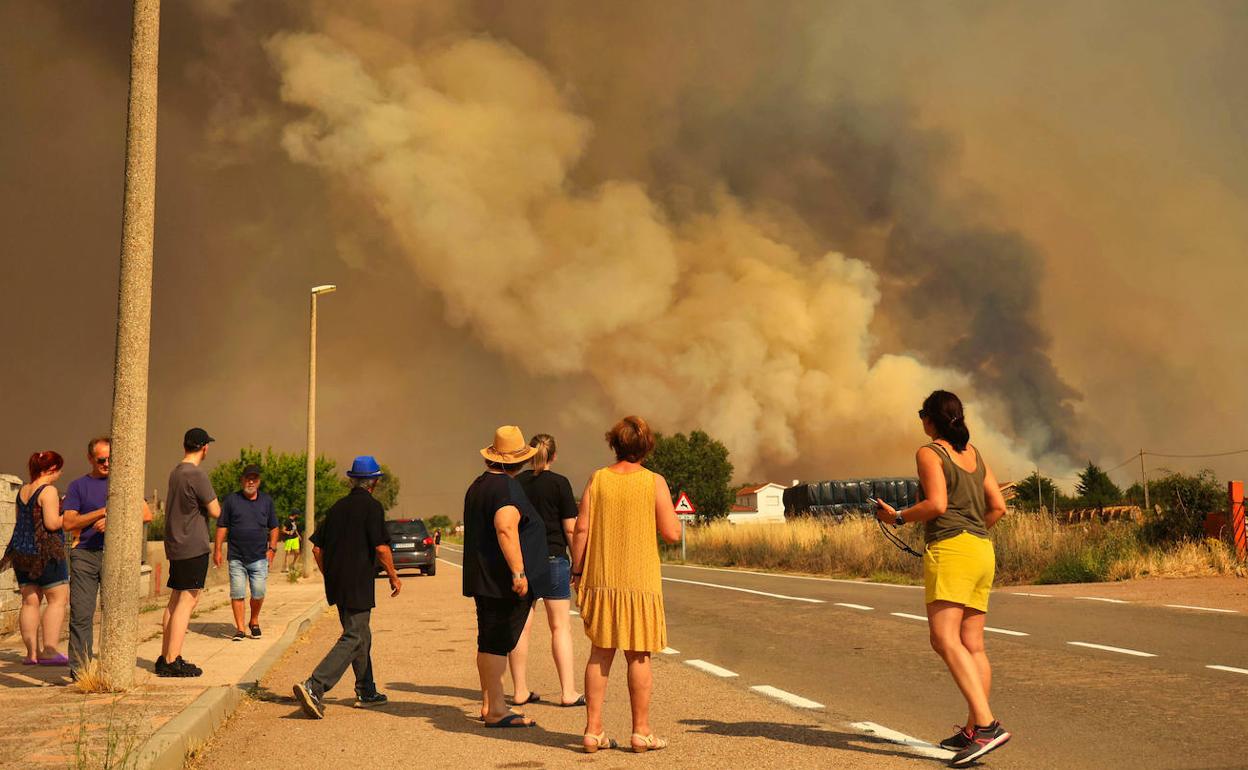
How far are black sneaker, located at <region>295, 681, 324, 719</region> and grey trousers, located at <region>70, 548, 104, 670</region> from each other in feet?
6.66

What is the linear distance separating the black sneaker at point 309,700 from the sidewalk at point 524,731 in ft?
0.21

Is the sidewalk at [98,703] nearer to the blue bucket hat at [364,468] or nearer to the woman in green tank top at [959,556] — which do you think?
the blue bucket hat at [364,468]

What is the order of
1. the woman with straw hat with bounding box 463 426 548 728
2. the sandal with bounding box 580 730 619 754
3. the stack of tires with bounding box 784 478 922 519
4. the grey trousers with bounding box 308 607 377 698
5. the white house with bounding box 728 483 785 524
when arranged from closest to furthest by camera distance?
the sandal with bounding box 580 730 619 754 < the woman with straw hat with bounding box 463 426 548 728 < the grey trousers with bounding box 308 607 377 698 < the stack of tires with bounding box 784 478 922 519 < the white house with bounding box 728 483 785 524

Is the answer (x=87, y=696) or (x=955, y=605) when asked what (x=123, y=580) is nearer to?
(x=87, y=696)

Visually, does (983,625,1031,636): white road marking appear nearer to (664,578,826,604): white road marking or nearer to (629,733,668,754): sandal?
(664,578,826,604): white road marking

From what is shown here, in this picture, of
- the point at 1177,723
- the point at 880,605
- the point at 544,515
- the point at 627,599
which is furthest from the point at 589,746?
the point at 880,605

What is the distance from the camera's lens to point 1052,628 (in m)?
13.0

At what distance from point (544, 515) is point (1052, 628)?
7.50m

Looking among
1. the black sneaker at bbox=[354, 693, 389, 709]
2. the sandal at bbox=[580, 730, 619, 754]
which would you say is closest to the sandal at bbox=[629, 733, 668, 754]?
the sandal at bbox=[580, 730, 619, 754]

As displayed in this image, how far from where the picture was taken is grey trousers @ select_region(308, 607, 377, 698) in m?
7.92

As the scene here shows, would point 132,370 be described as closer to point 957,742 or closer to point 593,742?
point 593,742

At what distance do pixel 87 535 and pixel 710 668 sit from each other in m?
5.30

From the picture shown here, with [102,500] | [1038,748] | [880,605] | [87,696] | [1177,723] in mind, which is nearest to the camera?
[1038,748]

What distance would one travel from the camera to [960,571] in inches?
241
